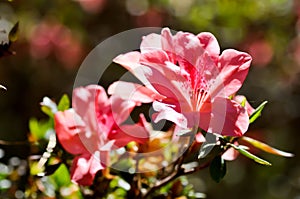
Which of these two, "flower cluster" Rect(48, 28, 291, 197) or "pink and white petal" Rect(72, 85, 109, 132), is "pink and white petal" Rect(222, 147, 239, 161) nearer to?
"flower cluster" Rect(48, 28, 291, 197)

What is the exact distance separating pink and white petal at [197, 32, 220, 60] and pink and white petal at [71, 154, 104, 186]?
188 mm


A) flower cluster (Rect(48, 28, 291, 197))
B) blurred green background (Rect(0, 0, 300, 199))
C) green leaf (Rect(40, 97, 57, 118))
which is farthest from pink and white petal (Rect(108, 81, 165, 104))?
blurred green background (Rect(0, 0, 300, 199))

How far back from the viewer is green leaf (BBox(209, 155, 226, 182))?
2.43ft

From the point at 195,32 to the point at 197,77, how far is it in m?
1.63

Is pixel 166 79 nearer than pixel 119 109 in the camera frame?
Yes

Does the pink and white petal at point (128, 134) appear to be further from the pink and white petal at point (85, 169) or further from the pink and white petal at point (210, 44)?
the pink and white petal at point (210, 44)

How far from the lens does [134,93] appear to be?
0.76 meters

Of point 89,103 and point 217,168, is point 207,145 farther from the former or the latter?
point 89,103

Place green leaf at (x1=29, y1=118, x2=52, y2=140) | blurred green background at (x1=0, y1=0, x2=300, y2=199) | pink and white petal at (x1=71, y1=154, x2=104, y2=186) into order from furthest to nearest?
blurred green background at (x1=0, y1=0, x2=300, y2=199), green leaf at (x1=29, y1=118, x2=52, y2=140), pink and white petal at (x1=71, y1=154, x2=104, y2=186)

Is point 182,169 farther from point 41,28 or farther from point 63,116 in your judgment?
point 41,28

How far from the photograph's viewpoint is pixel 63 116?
2.63 ft

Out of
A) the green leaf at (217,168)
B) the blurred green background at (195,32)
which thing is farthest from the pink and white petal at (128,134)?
the blurred green background at (195,32)

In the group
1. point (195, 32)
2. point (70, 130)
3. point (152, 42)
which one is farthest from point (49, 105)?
point (195, 32)

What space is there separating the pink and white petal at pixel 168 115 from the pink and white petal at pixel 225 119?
3 centimetres
